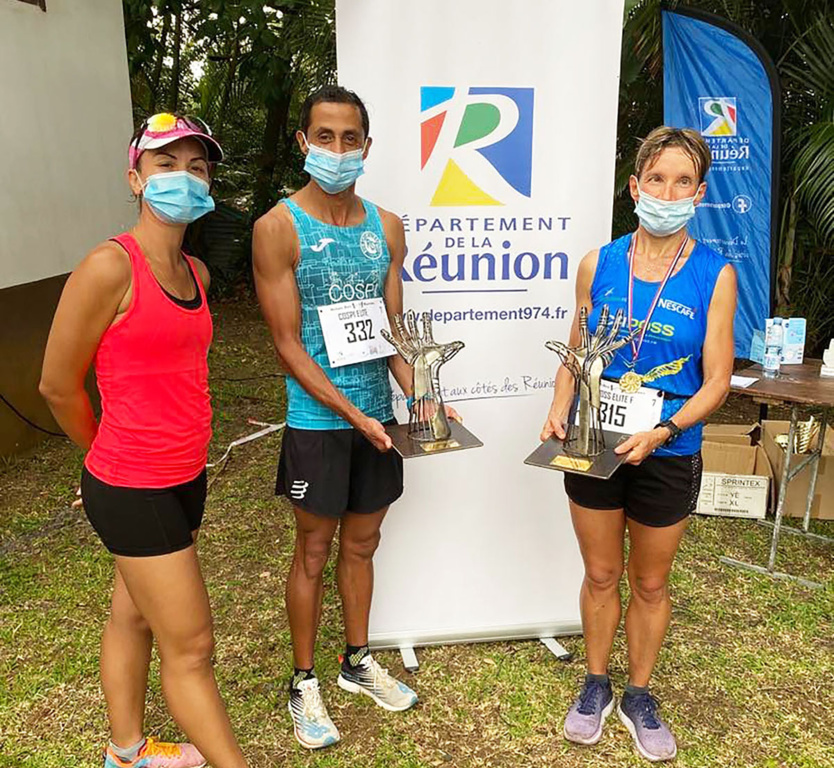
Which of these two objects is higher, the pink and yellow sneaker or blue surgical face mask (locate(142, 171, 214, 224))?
blue surgical face mask (locate(142, 171, 214, 224))

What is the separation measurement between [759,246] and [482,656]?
357 cm

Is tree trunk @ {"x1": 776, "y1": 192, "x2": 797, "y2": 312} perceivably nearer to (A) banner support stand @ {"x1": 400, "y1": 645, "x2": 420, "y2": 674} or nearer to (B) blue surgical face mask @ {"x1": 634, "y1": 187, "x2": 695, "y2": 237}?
→ (B) blue surgical face mask @ {"x1": 634, "y1": 187, "x2": 695, "y2": 237}

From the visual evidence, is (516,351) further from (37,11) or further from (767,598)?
(37,11)

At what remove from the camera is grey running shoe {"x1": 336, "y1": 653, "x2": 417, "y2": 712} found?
2.71 meters

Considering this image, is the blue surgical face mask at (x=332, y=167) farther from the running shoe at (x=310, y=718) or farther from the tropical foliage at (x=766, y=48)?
the tropical foliage at (x=766, y=48)

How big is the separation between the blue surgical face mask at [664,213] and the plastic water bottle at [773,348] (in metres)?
1.86

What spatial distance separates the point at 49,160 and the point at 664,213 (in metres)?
4.37

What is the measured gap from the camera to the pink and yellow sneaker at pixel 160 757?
2.33 meters

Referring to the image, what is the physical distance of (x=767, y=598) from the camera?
11.4 ft

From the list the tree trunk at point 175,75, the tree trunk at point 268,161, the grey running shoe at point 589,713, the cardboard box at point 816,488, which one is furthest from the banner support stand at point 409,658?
the tree trunk at point 175,75

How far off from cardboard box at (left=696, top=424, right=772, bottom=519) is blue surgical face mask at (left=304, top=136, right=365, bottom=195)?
2.96m

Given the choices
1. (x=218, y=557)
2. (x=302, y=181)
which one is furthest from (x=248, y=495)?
(x=302, y=181)

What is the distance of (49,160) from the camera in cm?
503

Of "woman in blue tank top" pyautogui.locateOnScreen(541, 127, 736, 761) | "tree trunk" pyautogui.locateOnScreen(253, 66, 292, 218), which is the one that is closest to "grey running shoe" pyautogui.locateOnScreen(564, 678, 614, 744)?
"woman in blue tank top" pyautogui.locateOnScreen(541, 127, 736, 761)
